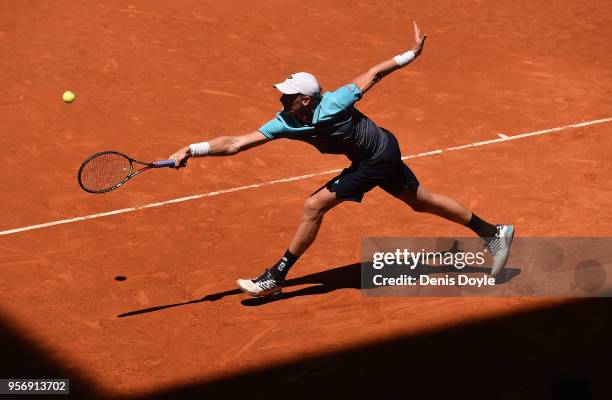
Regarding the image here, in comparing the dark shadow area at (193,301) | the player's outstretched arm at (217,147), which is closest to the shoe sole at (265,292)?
the dark shadow area at (193,301)

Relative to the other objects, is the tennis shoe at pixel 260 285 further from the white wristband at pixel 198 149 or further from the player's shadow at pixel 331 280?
the white wristband at pixel 198 149

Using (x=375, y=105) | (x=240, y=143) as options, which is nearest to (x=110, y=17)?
(x=375, y=105)

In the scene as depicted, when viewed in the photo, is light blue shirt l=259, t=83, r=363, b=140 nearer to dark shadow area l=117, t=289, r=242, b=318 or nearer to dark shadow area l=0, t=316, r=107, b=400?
dark shadow area l=117, t=289, r=242, b=318

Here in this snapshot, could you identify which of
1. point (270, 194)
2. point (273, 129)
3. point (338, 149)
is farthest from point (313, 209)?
point (270, 194)

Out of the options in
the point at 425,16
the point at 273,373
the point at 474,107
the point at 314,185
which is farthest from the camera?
the point at 425,16

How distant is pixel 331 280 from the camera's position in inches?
405

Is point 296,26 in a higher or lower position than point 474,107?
higher

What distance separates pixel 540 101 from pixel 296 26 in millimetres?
4516

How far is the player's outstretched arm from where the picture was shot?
901cm

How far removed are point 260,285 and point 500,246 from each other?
2277mm

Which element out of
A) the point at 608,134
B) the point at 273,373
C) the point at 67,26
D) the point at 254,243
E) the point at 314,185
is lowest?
the point at 273,373

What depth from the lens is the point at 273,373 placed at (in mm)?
8625

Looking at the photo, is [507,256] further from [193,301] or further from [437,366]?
[193,301]

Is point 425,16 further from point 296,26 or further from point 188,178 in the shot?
point 188,178
